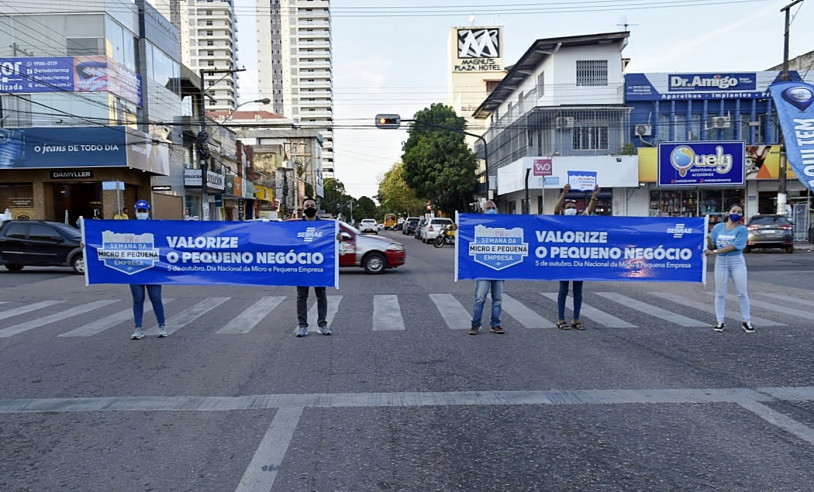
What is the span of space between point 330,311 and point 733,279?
6.43 m

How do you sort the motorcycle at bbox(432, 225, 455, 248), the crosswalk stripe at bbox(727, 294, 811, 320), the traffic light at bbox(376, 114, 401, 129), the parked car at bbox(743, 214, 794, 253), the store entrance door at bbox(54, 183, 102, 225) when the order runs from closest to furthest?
1. the crosswalk stripe at bbox(727, 294, 811, 320)
2. the parked car at bbox(743, 214, 794, 253)
3. the traffic light at bbox(376, 114, 401, 129)
4. the store entrance door at bbox(54, 183, 102, 225)
5. the motorcycle at bbox(432, 225, 455, 248)

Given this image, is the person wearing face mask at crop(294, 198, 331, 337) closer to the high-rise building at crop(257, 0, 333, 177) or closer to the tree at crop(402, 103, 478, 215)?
the tree at crop(402, 103, 478, 215)

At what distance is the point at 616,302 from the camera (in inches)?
464

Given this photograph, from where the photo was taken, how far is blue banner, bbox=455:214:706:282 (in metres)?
9.30

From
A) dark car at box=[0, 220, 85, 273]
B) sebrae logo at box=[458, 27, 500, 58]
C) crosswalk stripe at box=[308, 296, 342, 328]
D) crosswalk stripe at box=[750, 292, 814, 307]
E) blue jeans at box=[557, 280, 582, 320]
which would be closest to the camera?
blue jeans at box=[557, 280, 582, 320]

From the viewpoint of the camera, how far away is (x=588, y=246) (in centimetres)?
937

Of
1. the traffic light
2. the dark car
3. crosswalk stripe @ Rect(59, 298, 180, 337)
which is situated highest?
the traffic light

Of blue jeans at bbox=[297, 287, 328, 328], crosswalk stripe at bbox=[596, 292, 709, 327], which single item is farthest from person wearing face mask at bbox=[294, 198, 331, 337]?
crosswalk stripe at bbox=[596, 292, 709, 327]

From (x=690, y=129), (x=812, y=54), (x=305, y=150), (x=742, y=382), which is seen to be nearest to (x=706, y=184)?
(x=690, y=129)

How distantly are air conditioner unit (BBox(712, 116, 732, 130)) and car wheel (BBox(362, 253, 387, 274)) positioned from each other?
27.0 m

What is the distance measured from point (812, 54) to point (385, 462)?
43.0m

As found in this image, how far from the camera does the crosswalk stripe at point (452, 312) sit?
945 cm

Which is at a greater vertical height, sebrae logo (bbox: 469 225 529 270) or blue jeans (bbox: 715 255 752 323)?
sebrae logo (bbox: 469 225 529 270)

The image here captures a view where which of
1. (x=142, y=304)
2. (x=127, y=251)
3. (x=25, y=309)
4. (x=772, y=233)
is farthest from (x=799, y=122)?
(x=25, y=309)
